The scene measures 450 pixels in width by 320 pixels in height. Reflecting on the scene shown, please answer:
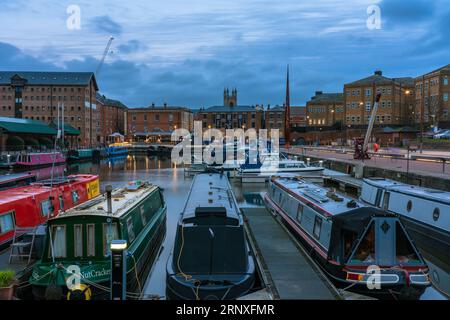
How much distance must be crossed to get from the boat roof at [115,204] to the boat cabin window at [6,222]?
3.41 m

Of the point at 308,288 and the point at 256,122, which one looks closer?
the point at 308,288

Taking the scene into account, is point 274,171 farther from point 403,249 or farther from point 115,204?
point 403,249

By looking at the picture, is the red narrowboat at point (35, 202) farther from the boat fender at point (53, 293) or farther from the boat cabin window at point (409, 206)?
the boat cabin window at point (409, 206)

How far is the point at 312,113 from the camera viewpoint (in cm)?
10112

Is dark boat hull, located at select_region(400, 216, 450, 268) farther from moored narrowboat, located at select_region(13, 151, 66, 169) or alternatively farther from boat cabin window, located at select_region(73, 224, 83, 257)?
moored narrowboat, located at select_region(13, 151, 66, 169)

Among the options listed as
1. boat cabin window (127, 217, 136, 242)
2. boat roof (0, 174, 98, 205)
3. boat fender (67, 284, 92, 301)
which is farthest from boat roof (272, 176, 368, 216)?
boat roof (0, 174, 98, 205)

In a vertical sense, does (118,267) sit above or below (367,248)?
above

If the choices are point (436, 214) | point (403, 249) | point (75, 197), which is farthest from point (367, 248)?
point (75, 197)

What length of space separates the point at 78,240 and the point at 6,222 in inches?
246

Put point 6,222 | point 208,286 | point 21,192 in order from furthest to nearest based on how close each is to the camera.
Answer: point 21,192
point 6,222
point 208,286

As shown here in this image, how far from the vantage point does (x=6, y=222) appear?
1611 centimetres
